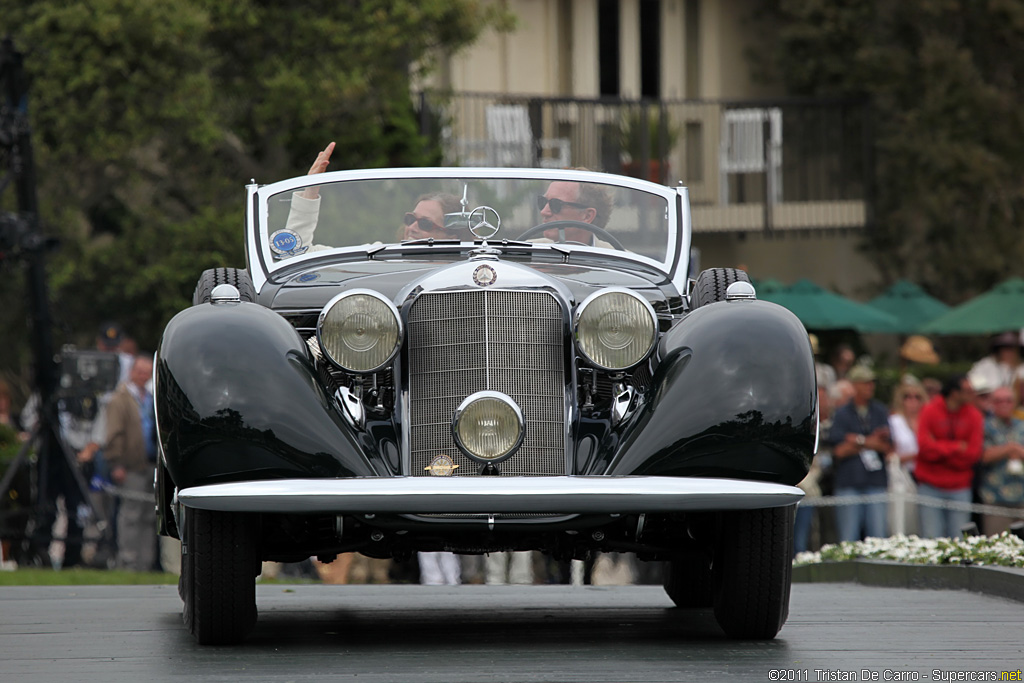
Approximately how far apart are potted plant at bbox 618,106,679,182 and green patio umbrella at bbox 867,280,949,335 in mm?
3465

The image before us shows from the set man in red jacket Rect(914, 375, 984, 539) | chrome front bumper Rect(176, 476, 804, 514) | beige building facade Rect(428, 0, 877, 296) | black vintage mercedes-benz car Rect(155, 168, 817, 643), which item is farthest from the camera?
beige building facade Rect(428, 0, 877, 296)

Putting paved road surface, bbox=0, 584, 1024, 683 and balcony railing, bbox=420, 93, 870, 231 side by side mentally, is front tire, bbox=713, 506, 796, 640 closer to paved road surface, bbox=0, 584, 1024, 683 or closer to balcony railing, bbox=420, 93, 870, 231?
paved road surface, bbox=0, 584, 1024, 683

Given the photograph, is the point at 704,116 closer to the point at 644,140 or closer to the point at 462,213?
the point at 644,140

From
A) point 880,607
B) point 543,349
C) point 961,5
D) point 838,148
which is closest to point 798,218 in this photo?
point 838,148

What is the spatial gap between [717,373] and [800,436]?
1.17 ft

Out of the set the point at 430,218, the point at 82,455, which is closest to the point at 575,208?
the point at 430,218

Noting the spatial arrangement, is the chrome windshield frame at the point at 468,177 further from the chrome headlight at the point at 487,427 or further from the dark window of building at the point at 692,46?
the dark window of building at the point at 692,46

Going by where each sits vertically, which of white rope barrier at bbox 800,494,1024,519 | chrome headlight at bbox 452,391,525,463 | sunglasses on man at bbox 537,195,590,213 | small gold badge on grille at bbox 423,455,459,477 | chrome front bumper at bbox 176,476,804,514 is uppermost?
sunglasses on man at bbox 537,195,590,213

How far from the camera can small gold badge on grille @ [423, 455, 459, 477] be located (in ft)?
19.1

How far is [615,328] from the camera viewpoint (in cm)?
594

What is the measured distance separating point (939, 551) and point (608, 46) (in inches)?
667

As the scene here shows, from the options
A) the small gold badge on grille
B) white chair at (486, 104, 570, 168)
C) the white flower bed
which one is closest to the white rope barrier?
the white flower bed

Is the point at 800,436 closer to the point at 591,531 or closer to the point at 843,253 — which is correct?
the point at 591,531

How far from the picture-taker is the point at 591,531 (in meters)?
5.98
